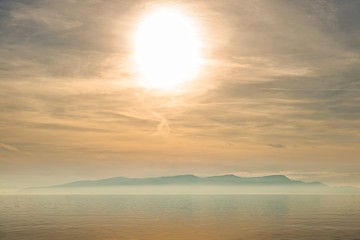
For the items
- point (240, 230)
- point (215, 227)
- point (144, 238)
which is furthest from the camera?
point (215, 227)

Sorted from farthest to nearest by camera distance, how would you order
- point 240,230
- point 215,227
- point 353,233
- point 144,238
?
point 215,227 < point 240,230 < point 353,233 < point 144,238

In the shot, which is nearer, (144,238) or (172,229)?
(144,238)

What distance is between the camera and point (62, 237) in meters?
85.9

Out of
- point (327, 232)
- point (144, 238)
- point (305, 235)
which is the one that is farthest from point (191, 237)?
point (327, 232)

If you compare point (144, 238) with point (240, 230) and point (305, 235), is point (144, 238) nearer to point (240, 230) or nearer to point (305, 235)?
point (240, 230)

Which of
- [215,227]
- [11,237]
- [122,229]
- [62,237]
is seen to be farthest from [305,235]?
[11,237]

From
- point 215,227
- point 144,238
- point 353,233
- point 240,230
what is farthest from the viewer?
point 215,227

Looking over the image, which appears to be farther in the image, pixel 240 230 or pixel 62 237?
pixel 240 230

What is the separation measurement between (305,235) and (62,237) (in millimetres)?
46483

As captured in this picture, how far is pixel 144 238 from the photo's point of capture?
8300 cm

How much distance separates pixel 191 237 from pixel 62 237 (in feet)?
79.9

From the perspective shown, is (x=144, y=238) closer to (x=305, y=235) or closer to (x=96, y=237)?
(x=96, y=237)

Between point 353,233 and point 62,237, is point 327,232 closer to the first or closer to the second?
point 353,233

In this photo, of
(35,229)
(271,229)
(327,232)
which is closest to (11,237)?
(35,229)
